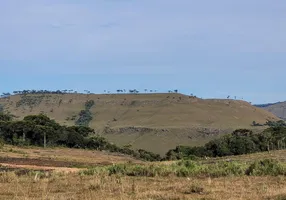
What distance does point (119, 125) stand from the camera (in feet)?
437

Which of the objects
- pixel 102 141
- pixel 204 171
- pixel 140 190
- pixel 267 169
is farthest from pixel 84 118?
pixel 140 190

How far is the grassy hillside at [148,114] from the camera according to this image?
373ft

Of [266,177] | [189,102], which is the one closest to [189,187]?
[266,177]

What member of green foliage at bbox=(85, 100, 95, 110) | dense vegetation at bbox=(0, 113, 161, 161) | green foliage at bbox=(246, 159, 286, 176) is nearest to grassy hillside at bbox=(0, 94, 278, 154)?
green foliage at bbox=(85, 100, 95, 110)

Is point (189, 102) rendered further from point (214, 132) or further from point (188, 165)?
point (188, 165)

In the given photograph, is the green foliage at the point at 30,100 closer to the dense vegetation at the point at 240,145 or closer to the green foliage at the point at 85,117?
the green foliage at the point at 85,117

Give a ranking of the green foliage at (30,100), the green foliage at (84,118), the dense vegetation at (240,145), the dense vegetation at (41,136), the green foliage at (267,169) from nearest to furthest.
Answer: the green foliage at (267,169), the dense vegetation at (240,145), the dense vegetation at (41,136), the green foliage at (84,118), the green foliage at (30,100)

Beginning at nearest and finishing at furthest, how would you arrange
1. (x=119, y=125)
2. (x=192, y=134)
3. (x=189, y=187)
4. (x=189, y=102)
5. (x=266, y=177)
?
(x=189, y=187), (x=266, y=177), (x=192, y=134), (x=119, y=125), (x=189, y=102)

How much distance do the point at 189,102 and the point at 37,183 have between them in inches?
5555

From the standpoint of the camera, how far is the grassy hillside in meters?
114

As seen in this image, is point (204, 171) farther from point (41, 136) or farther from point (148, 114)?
point (148, 114)

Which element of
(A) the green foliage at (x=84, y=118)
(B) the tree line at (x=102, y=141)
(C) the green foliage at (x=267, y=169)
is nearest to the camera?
(C) the green foliage at (x=267, y=169)

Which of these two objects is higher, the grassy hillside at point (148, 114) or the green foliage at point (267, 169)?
the grassy hillside at point (148, 114)

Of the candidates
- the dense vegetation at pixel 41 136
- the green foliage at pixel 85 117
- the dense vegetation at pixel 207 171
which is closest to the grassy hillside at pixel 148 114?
the green foliage at pixel 85 117
